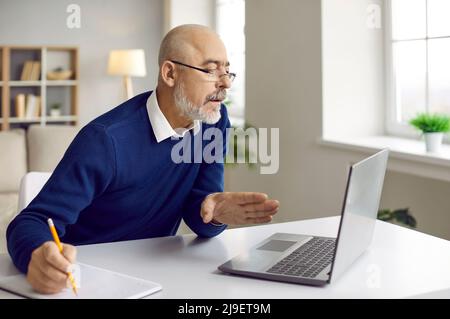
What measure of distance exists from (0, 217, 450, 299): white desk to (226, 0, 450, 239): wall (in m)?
1.71

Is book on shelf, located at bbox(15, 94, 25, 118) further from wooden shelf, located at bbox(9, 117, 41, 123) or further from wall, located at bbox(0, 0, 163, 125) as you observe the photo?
wall, located at bbox(0, 0, 163, 125)

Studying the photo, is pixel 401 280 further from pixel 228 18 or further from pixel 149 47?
pixel 149 47

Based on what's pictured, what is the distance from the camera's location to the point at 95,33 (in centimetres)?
681

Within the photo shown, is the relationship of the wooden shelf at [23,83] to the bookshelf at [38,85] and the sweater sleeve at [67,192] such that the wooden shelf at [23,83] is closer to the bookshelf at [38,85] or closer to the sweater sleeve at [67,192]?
the bookshelf at [38,85]

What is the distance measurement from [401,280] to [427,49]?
235 cm

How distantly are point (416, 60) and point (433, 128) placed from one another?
23.3 inches

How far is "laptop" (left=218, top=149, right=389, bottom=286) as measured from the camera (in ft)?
4.09

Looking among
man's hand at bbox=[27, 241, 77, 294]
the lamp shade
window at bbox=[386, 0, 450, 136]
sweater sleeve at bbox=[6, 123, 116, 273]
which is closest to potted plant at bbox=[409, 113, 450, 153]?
window at bbox=[386, 0, 450, 136]

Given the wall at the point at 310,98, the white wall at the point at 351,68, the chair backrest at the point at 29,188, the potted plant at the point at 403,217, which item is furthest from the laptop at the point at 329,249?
the white wall at the point at 351,68

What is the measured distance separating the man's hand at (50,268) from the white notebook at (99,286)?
0.02 m

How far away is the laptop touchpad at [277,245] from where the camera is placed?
1.53 m

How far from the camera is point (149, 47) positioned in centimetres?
711

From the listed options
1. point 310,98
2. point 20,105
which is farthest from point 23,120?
point 310,98
